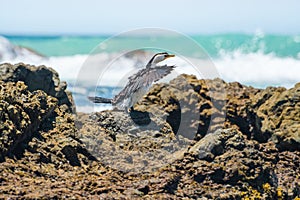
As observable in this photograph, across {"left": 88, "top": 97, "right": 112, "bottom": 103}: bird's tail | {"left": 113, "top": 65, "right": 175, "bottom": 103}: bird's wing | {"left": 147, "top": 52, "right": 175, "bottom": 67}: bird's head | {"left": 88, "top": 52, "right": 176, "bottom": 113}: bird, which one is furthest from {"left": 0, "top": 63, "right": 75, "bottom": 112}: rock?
{"left": 147, "top": 52, "right": 175, "bottom": 67}: bird's head

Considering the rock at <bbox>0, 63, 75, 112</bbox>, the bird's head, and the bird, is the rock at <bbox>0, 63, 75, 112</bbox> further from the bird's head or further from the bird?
the bird's head

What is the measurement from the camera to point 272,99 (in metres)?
17.9

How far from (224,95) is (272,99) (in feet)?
4.04

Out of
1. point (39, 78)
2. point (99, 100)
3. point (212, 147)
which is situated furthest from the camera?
point (39, 78)

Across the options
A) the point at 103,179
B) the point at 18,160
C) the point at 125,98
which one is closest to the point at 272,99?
the point at 125,98

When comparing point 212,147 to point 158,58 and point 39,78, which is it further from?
Answer: point 39,78

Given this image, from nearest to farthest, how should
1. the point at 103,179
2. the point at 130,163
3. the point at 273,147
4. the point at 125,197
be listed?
the point at 125,197
the point at 103,179
the point at 130,163
the point at 273,147

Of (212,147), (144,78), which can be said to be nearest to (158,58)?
(144,78)

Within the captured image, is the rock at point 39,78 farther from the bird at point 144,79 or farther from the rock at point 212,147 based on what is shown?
the rock at point 212,147

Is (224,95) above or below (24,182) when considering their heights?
above

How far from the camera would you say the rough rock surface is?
46.8ft

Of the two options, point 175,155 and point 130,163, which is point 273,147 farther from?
point 130,163

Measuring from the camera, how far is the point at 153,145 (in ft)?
52.5

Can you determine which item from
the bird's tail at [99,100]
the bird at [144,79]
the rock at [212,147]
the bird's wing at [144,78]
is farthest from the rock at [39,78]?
the rock at [212,147]
